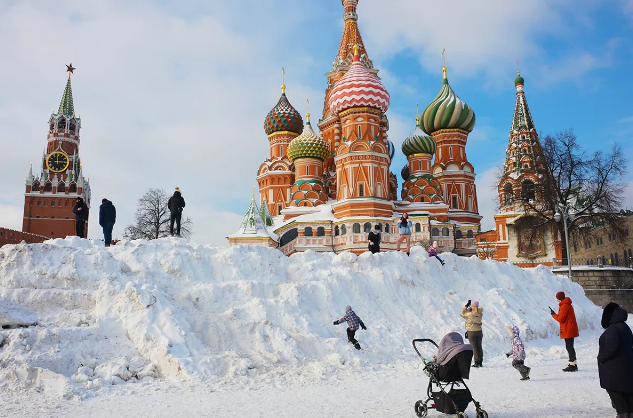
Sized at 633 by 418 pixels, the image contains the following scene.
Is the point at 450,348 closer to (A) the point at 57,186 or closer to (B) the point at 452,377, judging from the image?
(B) the point at 452,377

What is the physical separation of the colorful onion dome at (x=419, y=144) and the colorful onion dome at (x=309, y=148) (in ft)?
18.1

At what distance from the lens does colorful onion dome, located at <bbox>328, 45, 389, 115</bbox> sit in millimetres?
33406

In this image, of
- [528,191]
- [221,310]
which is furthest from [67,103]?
[221,310]

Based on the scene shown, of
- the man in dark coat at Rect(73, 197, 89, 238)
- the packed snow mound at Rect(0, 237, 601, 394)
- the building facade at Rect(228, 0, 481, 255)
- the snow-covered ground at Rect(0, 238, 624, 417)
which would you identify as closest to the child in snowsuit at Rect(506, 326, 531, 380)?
the snow-covered ground at Rect(0, 238, 624, 417)

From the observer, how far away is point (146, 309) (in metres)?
9.51

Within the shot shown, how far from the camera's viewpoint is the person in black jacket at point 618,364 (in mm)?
5250

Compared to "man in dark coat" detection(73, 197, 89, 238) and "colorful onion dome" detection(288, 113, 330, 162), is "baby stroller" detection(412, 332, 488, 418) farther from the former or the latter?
"colorful onion dome" detection(288, 113, 330, 162)

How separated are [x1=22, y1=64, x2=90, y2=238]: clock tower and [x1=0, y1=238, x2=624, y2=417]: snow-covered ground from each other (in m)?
52.2

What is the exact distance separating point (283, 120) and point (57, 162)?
34860 millimetres

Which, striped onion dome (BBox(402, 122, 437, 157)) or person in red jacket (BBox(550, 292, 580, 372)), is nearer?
person in red jacket (BBox(550, 292, 580, 372))

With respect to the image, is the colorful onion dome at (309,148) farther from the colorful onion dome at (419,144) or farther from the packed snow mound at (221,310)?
the packed snow mound at (221,310)

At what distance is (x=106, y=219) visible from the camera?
13305 millimetres

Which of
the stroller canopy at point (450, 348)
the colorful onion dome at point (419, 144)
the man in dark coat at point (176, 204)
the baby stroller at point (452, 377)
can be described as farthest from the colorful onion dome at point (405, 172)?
the baby stroller at point (452, 377)

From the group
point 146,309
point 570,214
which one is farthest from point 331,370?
point 570,214
